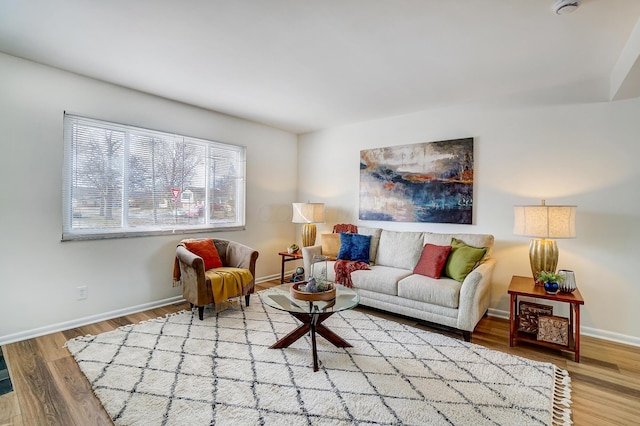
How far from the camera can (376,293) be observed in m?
3.42

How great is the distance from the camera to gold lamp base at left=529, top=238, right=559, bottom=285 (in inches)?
115

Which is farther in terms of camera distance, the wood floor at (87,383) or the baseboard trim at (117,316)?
the baseboard trim at (117,316)

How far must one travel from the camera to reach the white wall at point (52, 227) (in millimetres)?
2727

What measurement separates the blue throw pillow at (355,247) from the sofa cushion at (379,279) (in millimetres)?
278

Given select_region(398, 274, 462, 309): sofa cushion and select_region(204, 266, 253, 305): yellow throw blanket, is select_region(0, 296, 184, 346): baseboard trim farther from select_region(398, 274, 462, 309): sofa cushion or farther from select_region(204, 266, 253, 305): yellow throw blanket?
select_region(398, 274, 462, 309): sofa cushion

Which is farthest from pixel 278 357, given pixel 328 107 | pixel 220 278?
pixel 328 107

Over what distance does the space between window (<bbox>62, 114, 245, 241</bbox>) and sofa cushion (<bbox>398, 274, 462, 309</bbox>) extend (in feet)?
8.49

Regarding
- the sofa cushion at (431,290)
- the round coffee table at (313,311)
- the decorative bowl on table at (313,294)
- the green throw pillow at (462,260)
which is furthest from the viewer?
the green throw pillow at (462,260)

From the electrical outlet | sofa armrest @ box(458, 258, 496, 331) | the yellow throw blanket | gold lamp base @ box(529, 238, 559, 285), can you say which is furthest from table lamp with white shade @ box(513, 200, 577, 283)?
the electrical outlet

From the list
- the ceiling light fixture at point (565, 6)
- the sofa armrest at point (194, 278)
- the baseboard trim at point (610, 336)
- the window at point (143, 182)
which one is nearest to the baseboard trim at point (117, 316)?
the baseboard trim at point (610, 336)

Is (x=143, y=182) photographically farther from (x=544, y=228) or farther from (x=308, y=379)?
(x=544, y=228)

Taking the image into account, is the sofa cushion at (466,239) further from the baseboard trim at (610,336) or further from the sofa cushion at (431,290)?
the baseboard trim at (610,336)

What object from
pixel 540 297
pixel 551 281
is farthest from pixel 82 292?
pixel 551 281

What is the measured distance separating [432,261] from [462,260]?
0.30 metres
